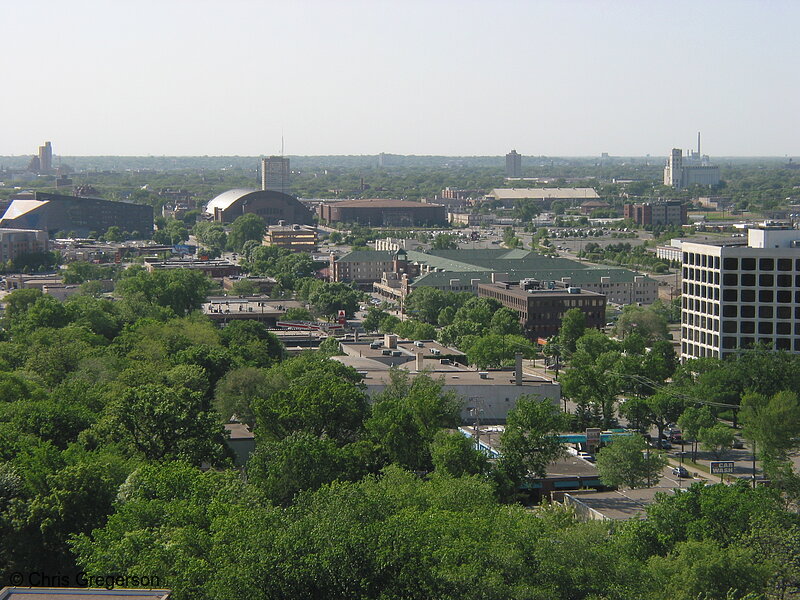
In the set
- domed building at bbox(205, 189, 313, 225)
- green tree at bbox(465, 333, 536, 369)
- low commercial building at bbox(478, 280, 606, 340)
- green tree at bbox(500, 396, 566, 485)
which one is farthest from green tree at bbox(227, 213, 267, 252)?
green tree at bbox(500, 396, 566, 485)

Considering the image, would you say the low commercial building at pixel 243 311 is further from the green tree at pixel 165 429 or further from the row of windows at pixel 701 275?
the green tree at pixel 165 429

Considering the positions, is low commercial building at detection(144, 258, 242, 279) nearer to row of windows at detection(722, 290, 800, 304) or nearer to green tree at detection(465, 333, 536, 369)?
green tree at detection(465, 333, 536, 369)

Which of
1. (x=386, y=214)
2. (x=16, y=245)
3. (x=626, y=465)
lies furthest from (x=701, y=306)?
(x=386, y=214)

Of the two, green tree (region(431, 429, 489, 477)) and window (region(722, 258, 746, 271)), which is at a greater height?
window (region(722, 258, 746, 271))

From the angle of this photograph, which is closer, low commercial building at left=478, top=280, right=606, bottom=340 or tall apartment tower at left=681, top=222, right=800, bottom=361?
tall apartment tower at left=681, top=222, right=800, bottom=361

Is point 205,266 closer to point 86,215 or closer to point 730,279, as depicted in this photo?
point 86,215

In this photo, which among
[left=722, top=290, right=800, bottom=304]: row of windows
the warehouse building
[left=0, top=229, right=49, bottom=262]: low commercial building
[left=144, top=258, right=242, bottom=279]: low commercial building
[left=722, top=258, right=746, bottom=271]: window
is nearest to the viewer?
[left=722, top=290, right=800, bottom=304]: row of windows
